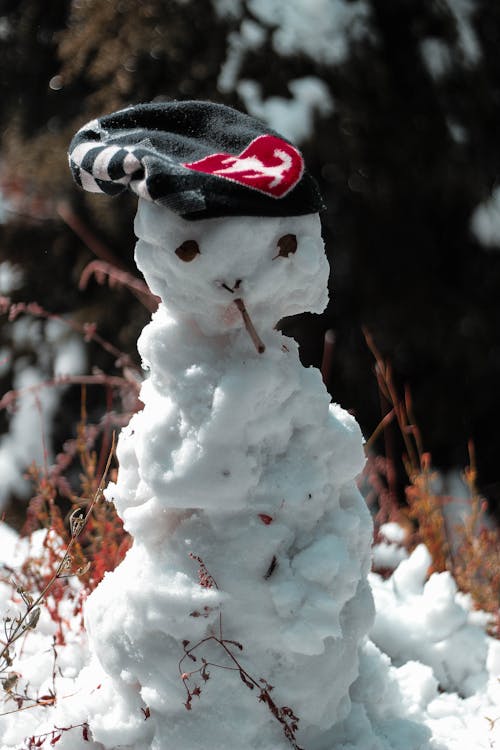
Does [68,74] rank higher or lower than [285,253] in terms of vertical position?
lower

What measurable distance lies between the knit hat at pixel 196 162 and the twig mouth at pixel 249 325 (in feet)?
Result: 0.45

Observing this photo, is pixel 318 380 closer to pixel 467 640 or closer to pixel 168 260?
pixel 168 260

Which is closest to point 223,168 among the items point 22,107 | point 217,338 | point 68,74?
point 217,338

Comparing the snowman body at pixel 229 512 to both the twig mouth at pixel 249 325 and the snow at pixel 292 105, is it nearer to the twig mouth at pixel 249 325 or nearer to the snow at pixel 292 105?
the twig mouth at pixel 249 325

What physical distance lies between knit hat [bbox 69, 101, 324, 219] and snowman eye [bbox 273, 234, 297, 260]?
0.14 ft

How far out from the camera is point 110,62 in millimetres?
3014

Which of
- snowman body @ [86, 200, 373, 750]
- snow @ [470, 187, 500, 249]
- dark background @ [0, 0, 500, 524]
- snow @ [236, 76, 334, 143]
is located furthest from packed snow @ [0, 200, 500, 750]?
snow @ [470, 187, 500, 249]

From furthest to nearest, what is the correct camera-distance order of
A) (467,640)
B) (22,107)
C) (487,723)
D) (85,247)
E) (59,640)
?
(22,107) < (85,247) < (467,640) < (59,640) < (487,723)

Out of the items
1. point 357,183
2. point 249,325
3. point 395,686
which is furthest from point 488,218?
point 249,325

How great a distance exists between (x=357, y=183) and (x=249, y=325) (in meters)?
2.02

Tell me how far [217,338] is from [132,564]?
0.40m

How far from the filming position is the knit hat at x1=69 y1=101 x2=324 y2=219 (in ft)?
3.81

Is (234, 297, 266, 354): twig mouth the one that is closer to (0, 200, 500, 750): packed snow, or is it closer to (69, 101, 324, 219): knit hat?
(0, 200, 500, 750): packed snow

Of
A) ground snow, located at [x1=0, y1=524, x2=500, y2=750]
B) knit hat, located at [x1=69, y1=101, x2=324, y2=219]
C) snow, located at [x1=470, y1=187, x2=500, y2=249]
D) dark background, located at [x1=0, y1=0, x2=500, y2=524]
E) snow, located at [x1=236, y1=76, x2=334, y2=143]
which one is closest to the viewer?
knit hat, located at [x1=69, y1=101, x2=324, y2=219]
